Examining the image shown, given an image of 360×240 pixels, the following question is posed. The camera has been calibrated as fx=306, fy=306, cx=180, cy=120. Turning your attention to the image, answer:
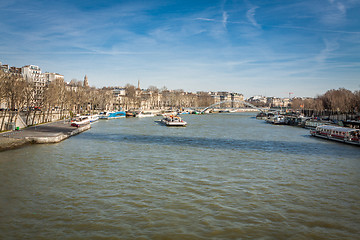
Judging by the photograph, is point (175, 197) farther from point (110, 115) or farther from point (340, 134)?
point (110, 115)

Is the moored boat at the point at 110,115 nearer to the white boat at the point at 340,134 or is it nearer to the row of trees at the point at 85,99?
the row of trees at the point at 85,99

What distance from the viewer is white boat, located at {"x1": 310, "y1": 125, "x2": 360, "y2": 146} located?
2539 centimetres

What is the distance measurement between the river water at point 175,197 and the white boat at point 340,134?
8.75 metres

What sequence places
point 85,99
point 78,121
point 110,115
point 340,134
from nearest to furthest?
point 340,134 → point 78,121 → point 85,99 → point 110,115

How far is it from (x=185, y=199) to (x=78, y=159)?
852 centimetres

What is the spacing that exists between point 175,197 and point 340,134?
2217 centimetres

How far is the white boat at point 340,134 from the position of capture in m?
25.4

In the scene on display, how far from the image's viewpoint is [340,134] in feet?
89.1

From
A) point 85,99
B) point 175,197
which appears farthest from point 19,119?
point 85,99

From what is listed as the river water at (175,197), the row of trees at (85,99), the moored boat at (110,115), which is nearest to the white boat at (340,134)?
the river water at (175,197)

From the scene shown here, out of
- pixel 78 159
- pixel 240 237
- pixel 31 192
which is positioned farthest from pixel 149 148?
pixel 240 237

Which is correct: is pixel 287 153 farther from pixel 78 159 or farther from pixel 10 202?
pixel 10 202

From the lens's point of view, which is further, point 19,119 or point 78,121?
point 78,121

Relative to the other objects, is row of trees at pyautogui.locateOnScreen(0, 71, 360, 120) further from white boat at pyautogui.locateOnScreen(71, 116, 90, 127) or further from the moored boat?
the moored boat
